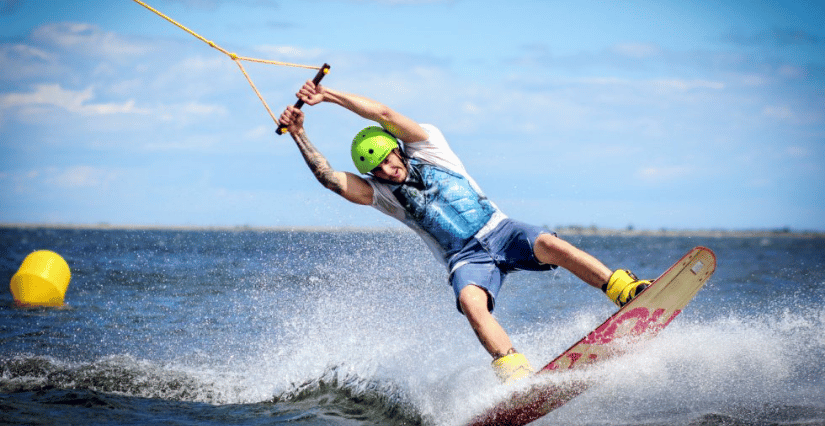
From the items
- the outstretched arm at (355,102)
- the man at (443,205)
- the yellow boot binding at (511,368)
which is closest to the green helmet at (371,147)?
the man at (443,205)

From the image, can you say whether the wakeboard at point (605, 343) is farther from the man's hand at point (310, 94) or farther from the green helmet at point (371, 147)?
the man's hand at point (310, 94)

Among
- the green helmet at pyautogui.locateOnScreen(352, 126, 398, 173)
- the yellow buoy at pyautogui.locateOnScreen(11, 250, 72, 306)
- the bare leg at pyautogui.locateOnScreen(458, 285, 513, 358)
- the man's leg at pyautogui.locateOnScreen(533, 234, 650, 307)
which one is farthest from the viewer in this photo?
the yellow buoy at pyautogui.locateOnScreen(11, 250, 72, 306)

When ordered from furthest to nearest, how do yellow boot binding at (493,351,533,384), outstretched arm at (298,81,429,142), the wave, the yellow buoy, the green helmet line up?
the yellow buoy → the wave → the green helmet → outstretched arm at (298,81,429,142) → yellow boot binding at (493,351,533,384)

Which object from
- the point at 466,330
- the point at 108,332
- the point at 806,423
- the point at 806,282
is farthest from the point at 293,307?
the point at 806,282

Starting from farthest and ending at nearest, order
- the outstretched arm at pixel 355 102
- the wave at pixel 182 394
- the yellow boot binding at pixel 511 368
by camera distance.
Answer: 1. the wave at pixel 182 394
2. the outstretched arm at pixel 355 102
3. the yellow boot binding at pixel 511 368

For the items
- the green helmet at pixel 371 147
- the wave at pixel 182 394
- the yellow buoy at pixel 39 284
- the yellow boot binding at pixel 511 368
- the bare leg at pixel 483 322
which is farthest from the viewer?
the yellow buoy at pixel 39 284

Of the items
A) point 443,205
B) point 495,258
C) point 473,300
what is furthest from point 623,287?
point 443,205

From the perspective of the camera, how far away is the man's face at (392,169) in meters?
6.40

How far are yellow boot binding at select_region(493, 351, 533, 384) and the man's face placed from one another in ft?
5.49

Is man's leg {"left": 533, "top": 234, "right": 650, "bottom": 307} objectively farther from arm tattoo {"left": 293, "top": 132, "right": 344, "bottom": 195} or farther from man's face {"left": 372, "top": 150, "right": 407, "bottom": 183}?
arm tattoo {"left": 293, "top": 132, "right": 344, "bottom": 195}

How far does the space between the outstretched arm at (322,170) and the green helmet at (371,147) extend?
15cm

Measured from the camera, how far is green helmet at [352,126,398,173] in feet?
20.9

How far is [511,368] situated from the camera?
5.80 meters

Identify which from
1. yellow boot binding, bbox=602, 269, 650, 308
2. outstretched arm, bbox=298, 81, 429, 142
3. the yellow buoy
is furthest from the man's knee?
the yellow buoy
